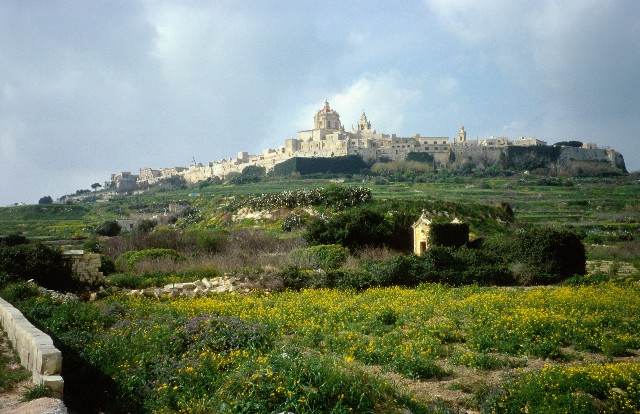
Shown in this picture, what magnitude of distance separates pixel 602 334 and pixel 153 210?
58.8 m

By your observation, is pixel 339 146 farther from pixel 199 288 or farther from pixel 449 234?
pixel 199 288

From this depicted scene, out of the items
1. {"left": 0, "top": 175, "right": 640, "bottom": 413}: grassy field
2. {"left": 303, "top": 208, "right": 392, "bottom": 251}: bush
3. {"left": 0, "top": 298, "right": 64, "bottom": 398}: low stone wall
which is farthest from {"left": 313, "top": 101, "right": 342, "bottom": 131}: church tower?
{"left": 0, "top": 298, "right": 64, "bottom": 398}: low stone wall

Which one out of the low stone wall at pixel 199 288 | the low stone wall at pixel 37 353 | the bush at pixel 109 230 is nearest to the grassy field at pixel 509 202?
the bush at pixel 109 230

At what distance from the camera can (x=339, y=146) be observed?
99500 millimetres

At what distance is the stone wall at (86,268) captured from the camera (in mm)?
17188

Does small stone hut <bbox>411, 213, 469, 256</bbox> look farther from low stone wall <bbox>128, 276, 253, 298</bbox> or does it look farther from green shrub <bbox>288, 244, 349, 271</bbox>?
low stone wall <bbox>128, 276, 253, 298</bbox>

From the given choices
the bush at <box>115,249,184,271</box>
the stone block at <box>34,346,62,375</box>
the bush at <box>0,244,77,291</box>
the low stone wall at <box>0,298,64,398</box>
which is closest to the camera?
the low stone wall at <box>0,298,64,398</box>

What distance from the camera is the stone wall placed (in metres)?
17.2

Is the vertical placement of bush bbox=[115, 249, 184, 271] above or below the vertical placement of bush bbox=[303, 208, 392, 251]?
below

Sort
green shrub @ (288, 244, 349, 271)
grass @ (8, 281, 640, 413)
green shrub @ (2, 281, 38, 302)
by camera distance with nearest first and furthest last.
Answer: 1. grass @ (8, 281, 640, 413)
2. green shrub @ (2, 281, 38, 302)
3. green shrub @ (288, 244, 349, 271)

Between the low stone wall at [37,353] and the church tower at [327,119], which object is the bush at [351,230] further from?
the church tower at [327,119]

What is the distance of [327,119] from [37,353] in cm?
11735

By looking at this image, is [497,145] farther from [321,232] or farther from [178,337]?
[178,337]

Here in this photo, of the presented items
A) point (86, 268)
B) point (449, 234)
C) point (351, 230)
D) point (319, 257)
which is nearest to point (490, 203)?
point (449, 234)
